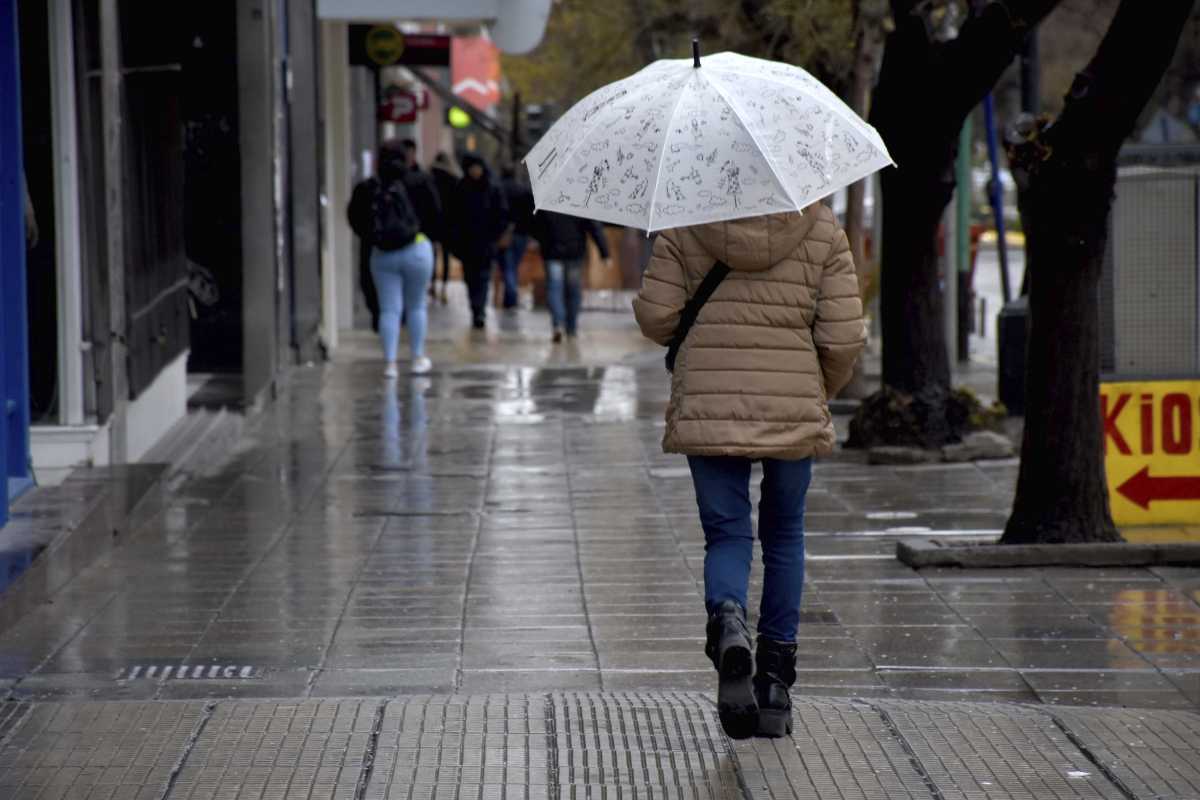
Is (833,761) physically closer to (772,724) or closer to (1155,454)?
(772,724)

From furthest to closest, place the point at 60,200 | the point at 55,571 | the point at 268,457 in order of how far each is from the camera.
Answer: the point at 268,457 → the point at 60,200 → the point at 55,571

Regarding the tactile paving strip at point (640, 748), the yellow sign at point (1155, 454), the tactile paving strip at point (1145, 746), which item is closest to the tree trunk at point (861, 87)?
the yellow sign at point (1155, 454)

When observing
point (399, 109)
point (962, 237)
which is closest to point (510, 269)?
point (399, 109)

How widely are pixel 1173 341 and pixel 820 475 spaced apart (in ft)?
8.51

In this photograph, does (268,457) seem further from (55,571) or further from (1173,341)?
(1173,341)

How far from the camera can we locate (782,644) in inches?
221

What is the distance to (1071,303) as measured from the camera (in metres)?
8.49

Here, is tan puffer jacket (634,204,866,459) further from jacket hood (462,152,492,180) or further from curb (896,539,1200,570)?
jacket hood (462,152,492,180)

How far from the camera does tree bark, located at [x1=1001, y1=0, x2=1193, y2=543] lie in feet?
27.6

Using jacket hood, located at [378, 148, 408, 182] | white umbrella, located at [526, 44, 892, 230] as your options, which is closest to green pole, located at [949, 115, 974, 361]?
jacket hood, located at [378, 148, 408, 182]

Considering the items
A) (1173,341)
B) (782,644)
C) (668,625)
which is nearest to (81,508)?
(668,625)

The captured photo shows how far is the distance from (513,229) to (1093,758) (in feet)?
63.9

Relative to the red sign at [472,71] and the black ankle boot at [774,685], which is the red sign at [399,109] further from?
the black ankle boot at [774,685]

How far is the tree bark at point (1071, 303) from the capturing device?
27.6 feet
